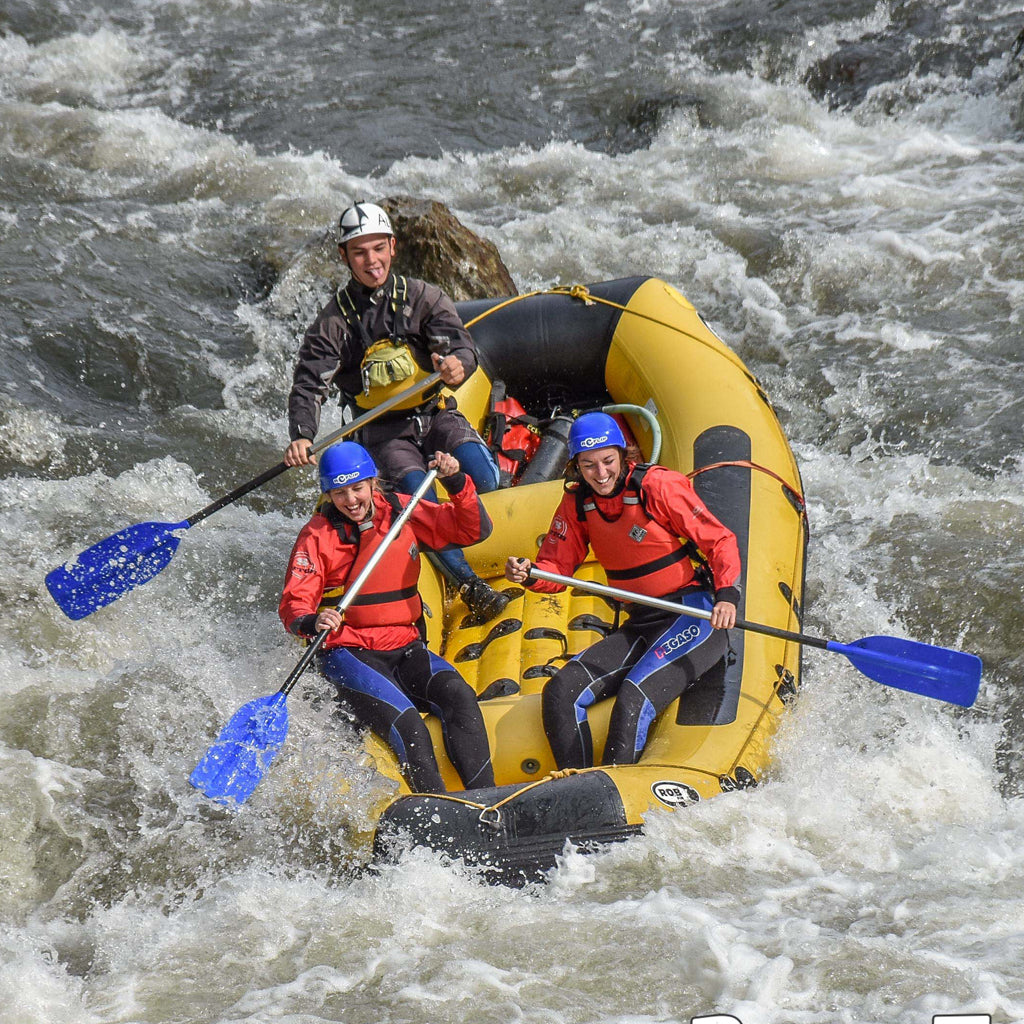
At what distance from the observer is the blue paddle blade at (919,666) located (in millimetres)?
4273

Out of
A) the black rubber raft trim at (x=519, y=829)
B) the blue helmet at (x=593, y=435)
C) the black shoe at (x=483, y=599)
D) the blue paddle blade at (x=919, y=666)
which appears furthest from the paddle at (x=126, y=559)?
the blue paddle blade at (x=919, y=666)

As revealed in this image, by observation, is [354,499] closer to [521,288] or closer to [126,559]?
[126,559]

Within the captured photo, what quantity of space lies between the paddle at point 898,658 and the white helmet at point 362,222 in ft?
5.44

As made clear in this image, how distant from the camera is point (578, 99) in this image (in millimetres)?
11672

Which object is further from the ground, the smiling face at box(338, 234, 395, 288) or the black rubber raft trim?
the smiling face at box(338, 234, 395, 288)

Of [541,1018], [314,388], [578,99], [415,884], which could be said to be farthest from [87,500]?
[578,99]

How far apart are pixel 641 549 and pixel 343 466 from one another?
3.71ft

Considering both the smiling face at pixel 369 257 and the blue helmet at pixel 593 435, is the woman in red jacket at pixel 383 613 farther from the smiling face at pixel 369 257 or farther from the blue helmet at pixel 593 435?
the smiling face at pixel 369 257

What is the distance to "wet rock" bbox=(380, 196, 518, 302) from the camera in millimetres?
7930

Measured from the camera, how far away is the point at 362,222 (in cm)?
512

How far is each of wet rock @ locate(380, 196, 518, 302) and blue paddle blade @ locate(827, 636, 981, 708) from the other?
4261mm

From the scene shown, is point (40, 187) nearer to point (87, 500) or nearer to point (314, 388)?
point (87, 500)

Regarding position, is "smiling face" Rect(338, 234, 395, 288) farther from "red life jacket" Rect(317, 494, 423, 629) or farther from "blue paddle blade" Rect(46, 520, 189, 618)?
"blue paddle blade" Rect(46, 520, 189, 618)

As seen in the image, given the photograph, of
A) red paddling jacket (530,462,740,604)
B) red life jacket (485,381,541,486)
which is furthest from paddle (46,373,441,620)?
red paddling jacket (530,462,740,604)
